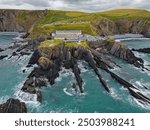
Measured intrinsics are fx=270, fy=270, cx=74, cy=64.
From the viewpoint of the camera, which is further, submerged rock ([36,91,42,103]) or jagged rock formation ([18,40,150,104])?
jagged rock formation ([18,40,150,104])

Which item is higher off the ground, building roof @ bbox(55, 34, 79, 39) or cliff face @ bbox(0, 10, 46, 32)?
building roof @ bbox(55, 34, 79, 39)

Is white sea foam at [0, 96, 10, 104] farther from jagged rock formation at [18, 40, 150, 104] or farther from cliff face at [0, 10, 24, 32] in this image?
cliff face at [0, 10, 24, 32]

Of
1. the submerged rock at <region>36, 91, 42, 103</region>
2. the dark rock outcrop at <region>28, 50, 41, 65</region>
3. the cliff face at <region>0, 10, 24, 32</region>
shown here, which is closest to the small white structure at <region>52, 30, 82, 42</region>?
the dark rock outcrop at <region>28, 50, 41, 65</region>

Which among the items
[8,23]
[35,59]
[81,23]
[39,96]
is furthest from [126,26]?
[39,96]

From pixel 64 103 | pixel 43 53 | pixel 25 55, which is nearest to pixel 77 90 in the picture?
pixel 64 103

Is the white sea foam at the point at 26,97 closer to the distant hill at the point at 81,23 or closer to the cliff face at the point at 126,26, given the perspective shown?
the distant hill at the point at 81,23

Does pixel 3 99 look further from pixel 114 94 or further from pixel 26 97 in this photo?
pixel 114 94

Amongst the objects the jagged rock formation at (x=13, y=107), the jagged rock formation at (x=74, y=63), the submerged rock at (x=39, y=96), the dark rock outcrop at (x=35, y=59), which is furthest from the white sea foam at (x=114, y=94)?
the dark rock outcrop at (x=35, y=59)
